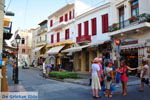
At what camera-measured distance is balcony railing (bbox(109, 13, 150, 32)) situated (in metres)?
16.4

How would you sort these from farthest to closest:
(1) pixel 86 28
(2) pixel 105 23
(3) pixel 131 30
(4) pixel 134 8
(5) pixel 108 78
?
(1) pixel 86 28 < (2) pixel 105 23 < (4) pixel 134 8 < (3) pixel 131 30 < (5) pixel 108 78

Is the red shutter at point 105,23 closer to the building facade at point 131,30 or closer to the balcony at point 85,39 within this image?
the building facade at point 131,30

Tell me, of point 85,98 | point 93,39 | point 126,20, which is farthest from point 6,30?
point 93,39

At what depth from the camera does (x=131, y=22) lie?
18094 millimetres

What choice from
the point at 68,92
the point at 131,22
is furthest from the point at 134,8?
the point at 68,92

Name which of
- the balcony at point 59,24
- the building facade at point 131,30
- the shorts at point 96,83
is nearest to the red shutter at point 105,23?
the building facade at point 131,30

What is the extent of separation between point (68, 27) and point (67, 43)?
2894 millimetres

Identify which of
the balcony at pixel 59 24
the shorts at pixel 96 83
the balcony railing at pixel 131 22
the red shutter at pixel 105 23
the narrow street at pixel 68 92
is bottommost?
the narrow street at pixel 68 92

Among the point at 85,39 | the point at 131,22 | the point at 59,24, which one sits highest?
the point at 59,24

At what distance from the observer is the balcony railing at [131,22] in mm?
16391

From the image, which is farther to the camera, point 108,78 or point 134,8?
point 134,8

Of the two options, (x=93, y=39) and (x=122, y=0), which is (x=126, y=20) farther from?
(x=93, y=39)

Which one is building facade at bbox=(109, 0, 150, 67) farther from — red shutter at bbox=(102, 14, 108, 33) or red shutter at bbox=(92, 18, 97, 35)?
red shutter at bbox=(92, 18, 97, 35)

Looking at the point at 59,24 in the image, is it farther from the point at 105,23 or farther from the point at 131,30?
the point at 131,30
